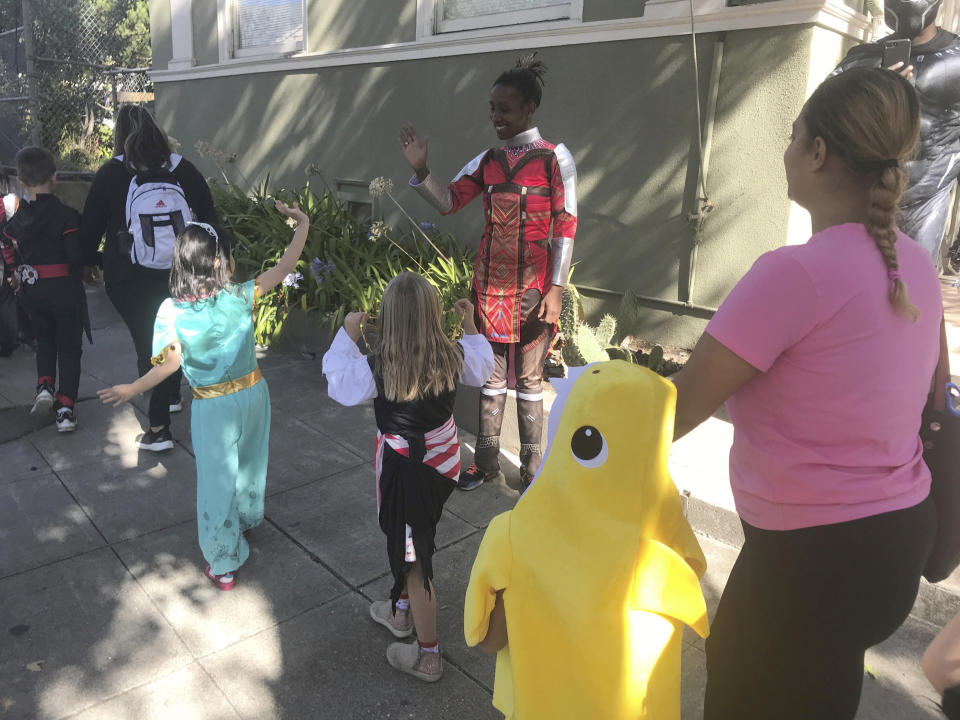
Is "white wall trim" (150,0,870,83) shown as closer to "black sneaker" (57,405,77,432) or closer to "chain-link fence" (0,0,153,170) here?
"chain-link fence" (0,0,153,170)

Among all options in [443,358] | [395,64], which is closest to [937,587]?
[443,358]

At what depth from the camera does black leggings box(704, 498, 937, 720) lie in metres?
1.57

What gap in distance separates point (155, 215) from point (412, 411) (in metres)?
2.62

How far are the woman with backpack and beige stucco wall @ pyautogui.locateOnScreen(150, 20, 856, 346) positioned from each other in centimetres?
291

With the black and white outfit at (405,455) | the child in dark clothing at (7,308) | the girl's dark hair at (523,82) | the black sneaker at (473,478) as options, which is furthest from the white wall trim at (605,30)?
the child in dark clothing at (7,308)

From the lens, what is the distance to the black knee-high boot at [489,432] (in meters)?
4.21

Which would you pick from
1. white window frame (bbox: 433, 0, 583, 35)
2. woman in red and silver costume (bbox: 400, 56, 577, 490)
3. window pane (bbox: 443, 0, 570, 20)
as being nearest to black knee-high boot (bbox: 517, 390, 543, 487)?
woman in red and silver costume (bbox: 400, 56, 577, 490)

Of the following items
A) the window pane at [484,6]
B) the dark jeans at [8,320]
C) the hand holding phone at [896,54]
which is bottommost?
the dark jeans at [8,320]

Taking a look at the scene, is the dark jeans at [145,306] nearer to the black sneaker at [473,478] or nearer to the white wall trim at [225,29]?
the black sneaker at [473,478]

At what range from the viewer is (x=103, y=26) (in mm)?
20344

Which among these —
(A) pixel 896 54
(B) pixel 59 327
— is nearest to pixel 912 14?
(A) pixel 896 54

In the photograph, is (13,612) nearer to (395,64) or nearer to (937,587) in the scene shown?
(937,587)

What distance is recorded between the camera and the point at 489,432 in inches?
169

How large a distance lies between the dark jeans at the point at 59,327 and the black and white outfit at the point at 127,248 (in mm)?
435
